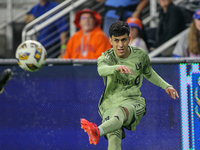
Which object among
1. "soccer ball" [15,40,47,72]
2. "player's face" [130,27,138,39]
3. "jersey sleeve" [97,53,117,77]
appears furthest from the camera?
"player's face" [130,27,138,39]

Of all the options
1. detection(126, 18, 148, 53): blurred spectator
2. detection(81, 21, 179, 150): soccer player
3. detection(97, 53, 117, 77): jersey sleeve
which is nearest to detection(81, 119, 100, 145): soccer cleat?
detection(81, 21, 179, 150): soccer player

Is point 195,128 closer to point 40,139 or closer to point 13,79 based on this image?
point 40,139

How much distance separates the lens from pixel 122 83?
14.5 feet

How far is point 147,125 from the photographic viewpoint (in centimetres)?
511

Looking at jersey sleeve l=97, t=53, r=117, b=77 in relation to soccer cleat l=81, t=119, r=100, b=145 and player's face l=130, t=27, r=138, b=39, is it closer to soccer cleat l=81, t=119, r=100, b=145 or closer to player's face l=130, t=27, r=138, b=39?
soccer cleat l=81, t=119, r=100, b=145

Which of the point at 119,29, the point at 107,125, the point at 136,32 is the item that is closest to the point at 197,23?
the point at 136,32

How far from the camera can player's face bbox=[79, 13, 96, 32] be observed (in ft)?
22.9

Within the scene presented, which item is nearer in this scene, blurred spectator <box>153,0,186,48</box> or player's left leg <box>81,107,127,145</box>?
player's left leg <box>81,107,127,145</box>

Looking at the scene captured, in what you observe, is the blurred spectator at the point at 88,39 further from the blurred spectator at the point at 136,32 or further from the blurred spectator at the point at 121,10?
the blurred spectator at the point at 121,10

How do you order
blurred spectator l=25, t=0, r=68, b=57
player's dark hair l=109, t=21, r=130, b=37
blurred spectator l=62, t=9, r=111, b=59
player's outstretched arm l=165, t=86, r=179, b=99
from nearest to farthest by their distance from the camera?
player's dark hair l=109, t=21, r=130, b=37, player's outstretched arm l=165, t=86, r=179, b=99, blurred spectator l=62, t=9, r=111, b=59, blurred spectator l=25, t=0, r=68, b=57

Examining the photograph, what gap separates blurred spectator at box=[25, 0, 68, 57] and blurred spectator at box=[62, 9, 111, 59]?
1040mm

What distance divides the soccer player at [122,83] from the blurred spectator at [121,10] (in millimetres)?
3038

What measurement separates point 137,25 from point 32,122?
289cm

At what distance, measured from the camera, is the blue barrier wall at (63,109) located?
5113 millimetres
